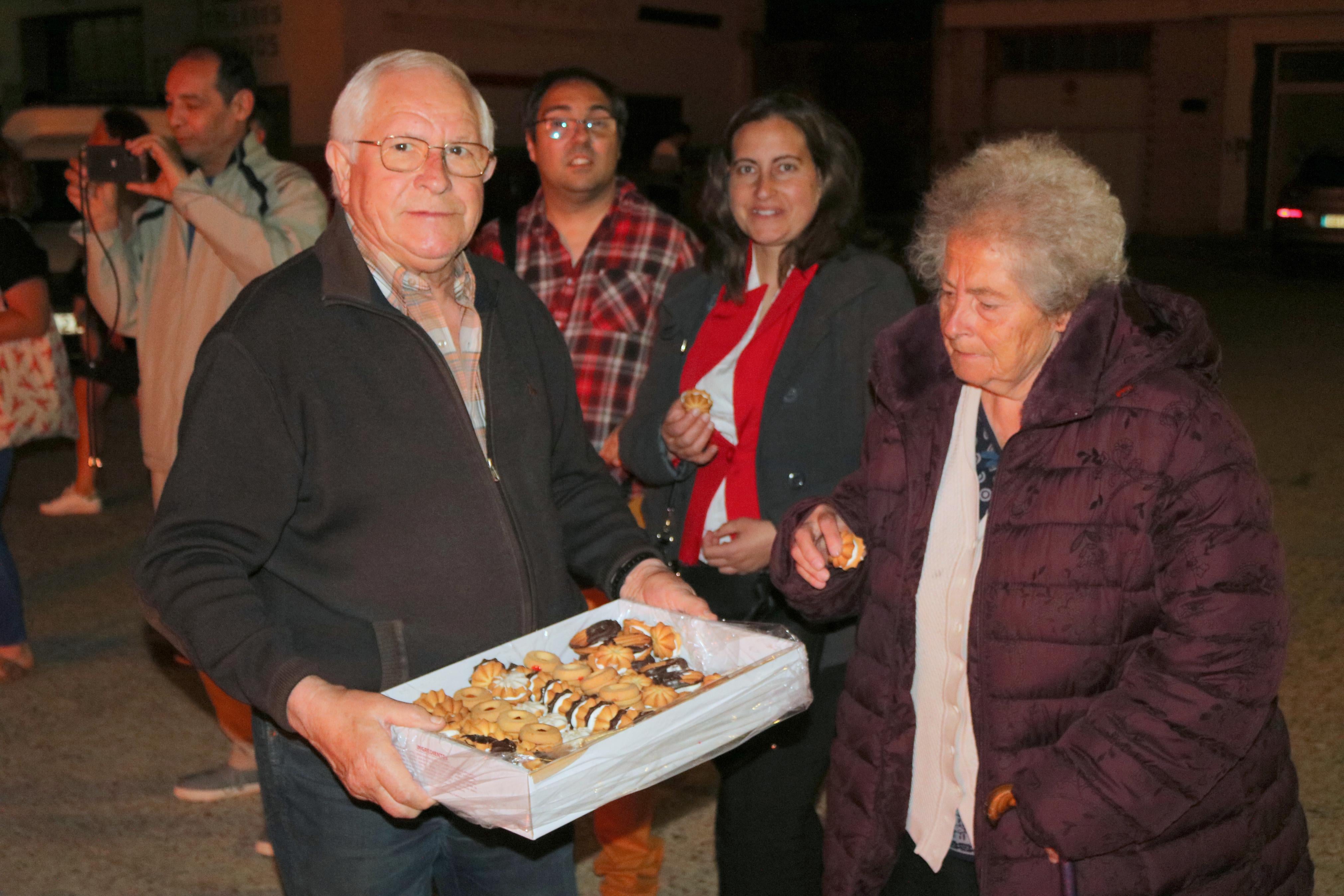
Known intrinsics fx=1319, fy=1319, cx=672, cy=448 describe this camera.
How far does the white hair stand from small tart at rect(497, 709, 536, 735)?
1047mm

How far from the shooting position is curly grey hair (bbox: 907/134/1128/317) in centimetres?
242

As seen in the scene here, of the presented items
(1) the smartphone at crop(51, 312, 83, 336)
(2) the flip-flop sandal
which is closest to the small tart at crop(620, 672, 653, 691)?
(2) the flip-flop sandal

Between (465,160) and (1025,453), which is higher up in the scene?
(465,160)

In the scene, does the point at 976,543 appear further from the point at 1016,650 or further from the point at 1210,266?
the point at 1210,266

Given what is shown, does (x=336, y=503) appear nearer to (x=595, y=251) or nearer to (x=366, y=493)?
(x=366, y=493)

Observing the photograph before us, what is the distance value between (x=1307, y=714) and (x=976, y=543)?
140 inches

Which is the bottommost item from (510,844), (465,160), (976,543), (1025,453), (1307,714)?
(1307,714)

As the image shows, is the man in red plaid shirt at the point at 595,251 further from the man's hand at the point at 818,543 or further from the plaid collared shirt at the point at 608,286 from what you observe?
the man's hand at the point at 818,543

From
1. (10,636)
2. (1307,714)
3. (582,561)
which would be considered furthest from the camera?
(10,636)

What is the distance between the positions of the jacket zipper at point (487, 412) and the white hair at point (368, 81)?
1.06ft

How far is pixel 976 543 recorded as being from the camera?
2521mm

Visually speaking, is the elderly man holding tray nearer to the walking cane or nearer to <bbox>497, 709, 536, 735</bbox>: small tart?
<bbox>497, 709, 536, 735</bbox>: small tart

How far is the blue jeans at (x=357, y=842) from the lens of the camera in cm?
243

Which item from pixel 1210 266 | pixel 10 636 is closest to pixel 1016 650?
pixel 10 636
